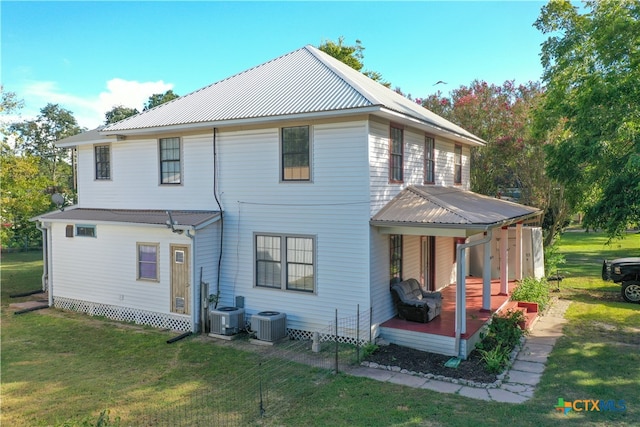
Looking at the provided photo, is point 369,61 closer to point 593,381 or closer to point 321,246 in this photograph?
point 321,246

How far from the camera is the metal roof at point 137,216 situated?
39.0 feet

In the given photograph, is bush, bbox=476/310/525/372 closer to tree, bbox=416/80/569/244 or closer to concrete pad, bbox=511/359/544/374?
concrete pad, bbox=511/359/544/374

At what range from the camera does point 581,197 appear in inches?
641

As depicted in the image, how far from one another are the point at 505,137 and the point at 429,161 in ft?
32.7

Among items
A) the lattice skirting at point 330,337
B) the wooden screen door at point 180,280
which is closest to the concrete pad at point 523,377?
the lattice skirting at point 330,337

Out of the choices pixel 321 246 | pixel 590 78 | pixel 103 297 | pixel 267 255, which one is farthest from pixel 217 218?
pixel 590 78

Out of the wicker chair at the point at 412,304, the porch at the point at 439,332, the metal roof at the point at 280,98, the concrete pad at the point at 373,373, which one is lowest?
the concrete pad at the point at 373,373

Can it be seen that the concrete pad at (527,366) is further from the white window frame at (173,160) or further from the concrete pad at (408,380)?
the white window frame at (173,160)

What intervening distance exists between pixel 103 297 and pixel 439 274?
10990 mm

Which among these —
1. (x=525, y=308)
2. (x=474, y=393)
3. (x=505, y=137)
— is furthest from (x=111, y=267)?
(x=505, y=137)

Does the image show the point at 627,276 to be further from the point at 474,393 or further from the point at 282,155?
the point at 282,155

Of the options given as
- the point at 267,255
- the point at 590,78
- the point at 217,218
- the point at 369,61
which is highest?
the point at 369,61

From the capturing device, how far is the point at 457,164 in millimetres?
16938

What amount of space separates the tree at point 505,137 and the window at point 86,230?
18.4 m
